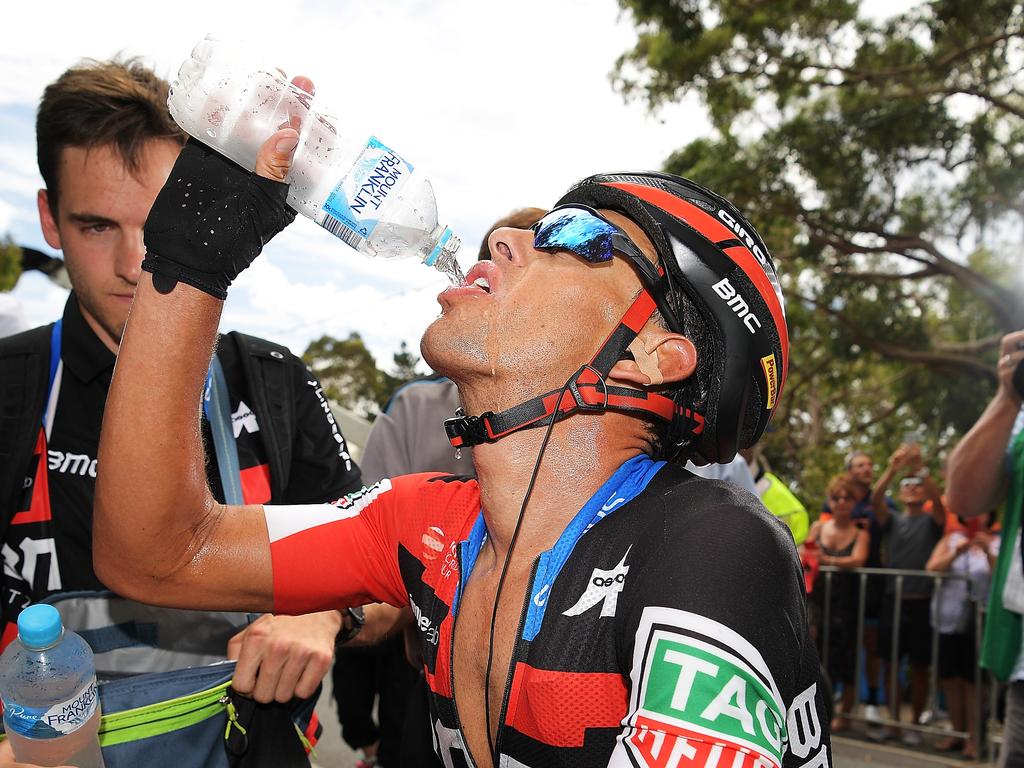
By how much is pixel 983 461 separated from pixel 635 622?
11.8ft

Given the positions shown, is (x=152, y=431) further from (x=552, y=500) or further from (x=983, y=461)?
(x=983, y=461)

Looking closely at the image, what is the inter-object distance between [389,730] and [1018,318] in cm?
1362

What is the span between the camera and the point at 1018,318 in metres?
15.0

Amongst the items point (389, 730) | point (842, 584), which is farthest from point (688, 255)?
point (842, 584)

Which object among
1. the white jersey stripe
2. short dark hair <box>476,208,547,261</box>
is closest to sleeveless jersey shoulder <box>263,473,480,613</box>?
the white jersey stripe

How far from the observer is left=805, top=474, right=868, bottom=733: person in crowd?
31.4 ft

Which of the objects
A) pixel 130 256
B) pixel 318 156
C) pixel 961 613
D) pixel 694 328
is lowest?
pixel 961 613

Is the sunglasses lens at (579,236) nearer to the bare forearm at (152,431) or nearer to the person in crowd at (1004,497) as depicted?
the bare forearm at (152,431)

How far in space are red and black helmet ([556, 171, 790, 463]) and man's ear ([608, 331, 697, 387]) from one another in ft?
0.21

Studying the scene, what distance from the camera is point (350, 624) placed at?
9.39ft

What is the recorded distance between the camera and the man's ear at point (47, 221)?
9.93 feet

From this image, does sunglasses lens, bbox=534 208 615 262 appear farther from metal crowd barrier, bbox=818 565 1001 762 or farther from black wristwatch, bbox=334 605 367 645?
metal crowd barrier, bbox=818 565 1001 762

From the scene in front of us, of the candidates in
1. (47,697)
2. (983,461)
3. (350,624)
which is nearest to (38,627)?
(47,697)

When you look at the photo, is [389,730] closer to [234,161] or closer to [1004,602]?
[1004,602]
